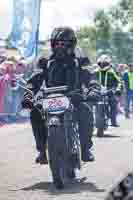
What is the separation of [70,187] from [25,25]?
494 inches

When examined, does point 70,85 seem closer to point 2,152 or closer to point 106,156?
point 106,156

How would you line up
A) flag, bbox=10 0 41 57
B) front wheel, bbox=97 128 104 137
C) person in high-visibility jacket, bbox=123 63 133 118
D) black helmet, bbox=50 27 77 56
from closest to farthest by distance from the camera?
black helmet, bbox=50 27 77 56, front wheel, bbox=97 128 104 137, flag, bbox=10 0 41 57, person in high-visibility jacket, bbox=123 63 133 118

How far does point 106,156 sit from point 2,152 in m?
1.79

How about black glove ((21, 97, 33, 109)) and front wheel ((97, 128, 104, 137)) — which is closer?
black glove ((21, 97, 33, 109))

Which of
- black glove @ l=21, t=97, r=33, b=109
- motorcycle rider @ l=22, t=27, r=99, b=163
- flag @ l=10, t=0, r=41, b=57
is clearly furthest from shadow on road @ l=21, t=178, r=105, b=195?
flag @ l=10, t=0, r=41, b=57

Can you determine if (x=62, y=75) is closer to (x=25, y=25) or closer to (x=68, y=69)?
(x=68, y=69)

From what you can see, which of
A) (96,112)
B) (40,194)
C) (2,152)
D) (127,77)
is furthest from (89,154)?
(127,77)

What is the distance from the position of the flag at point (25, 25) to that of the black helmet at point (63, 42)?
1170cm

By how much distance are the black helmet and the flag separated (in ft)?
38.4

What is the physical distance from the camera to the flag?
1914cm

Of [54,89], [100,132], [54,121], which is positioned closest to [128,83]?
[100,132]

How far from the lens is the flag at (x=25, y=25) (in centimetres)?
1914

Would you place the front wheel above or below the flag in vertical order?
below

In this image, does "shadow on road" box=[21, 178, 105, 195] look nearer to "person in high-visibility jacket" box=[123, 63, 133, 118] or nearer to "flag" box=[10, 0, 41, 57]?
"flag" box=[10, 0, 41, 57]
